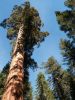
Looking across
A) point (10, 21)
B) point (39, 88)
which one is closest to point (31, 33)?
point (10, 21)

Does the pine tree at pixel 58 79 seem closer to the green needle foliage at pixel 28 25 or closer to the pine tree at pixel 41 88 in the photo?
the pine tree at pixel 41 88

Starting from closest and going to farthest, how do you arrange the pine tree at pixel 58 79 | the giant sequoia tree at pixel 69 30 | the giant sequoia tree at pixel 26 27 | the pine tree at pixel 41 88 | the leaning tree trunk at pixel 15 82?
the leaning tree trunk at pixel 15 82 < the giant sequoia tree at pixel 26 27 < the giant sequoia tree at pixel 69 30 < the pine tree at pixel 58 79 < the pine tree at pixel 41 88

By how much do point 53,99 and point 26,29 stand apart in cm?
1726

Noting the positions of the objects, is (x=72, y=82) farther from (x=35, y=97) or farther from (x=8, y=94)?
(x=8, y=94)

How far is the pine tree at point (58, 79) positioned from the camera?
2835 centimetres

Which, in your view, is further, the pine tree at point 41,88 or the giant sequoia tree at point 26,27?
the pine tree at point 41,88

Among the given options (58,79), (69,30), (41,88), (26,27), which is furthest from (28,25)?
(41,88)

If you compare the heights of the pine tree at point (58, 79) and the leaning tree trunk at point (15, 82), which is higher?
the pine tree at point (58, 79)

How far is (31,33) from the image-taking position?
17031 mm

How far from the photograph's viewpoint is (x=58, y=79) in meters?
31.2

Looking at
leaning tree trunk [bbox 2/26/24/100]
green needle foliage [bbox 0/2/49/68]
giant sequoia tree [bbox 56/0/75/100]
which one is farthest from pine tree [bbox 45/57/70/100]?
leaning tree trunk [bbox 2/26/24/100]

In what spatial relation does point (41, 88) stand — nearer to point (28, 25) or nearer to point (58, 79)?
point (58, 79)

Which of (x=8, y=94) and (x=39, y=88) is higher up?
(x=39, y=88)

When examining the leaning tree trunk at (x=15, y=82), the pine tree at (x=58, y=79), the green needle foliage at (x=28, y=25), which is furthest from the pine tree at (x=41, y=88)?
the leaning tree trunk at (x=15, y=82)
